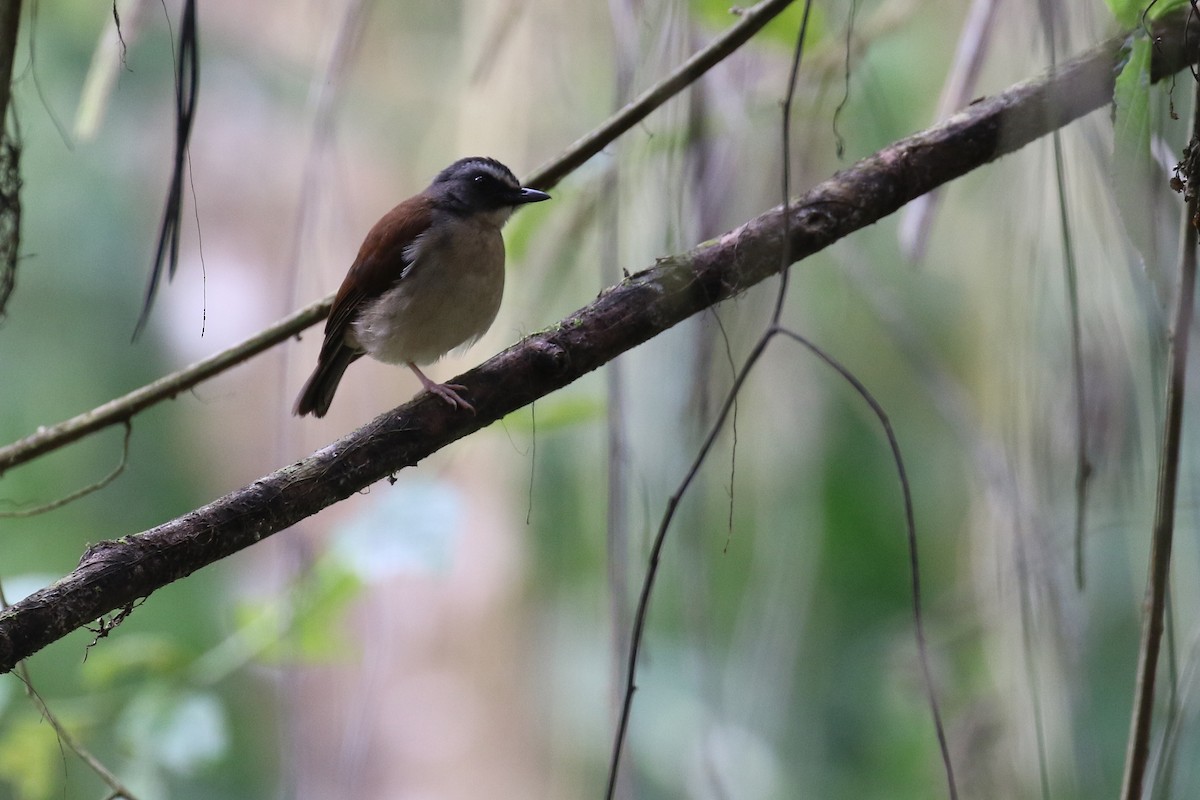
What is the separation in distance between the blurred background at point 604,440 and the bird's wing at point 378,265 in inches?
9.7

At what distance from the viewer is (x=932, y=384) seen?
2555mm

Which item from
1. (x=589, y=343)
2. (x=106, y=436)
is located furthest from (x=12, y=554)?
(x=589, y=343)

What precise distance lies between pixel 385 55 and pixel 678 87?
4633 mm

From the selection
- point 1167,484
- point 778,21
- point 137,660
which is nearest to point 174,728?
point 137,660

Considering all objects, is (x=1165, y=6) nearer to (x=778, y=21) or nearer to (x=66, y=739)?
(x=778, y=21)

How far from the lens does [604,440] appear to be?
4188mm

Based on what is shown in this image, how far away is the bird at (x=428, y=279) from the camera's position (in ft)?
11.0

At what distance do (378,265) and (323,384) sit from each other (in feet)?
1.76

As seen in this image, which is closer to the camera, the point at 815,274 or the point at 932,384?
the point at 932,384

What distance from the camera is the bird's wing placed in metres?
3.36

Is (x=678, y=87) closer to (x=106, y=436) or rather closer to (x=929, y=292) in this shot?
(x=929, y=292)

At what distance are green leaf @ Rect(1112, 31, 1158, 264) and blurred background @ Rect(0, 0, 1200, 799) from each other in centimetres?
4

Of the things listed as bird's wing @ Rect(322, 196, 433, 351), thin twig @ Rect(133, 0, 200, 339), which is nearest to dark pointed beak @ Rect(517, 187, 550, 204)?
bird's wing @ Rect(322, 196, 433, 351)

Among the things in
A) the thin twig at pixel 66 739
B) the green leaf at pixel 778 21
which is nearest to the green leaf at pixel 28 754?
the thin twig at pixel 66 739
